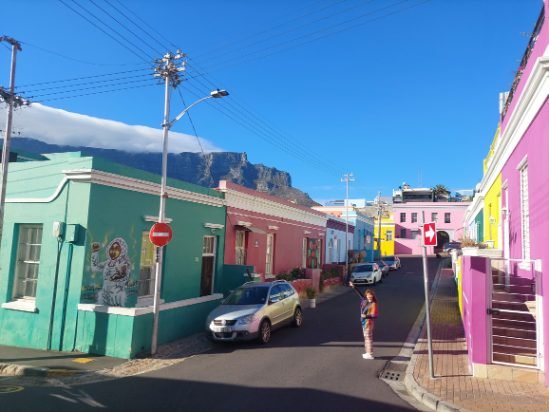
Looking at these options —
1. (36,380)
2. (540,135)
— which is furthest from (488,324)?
(36,380)

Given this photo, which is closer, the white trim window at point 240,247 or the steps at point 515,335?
the steps at point 515,335

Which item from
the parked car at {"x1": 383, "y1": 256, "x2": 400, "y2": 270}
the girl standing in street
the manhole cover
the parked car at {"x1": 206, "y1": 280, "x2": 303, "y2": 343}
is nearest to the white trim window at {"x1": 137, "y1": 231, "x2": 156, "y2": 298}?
the parked car at {"x1": 206, "y1": 280, "x2": 303, "y2": 343}

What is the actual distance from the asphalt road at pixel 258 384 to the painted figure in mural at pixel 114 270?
3.15m

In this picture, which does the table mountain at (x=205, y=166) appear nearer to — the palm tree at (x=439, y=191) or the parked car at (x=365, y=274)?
the palm tree at (x=439, y=191)

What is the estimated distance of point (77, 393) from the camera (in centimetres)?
765

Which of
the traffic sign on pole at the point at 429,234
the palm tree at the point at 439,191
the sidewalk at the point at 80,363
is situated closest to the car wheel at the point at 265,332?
the sidewalk at the point at 80,363

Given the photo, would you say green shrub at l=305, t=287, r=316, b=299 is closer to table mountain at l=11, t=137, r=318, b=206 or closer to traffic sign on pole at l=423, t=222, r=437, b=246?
→ traffic sign on pole at l=423, t=222, r=437, b=246

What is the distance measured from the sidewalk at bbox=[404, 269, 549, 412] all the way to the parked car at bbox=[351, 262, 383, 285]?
17.0 m

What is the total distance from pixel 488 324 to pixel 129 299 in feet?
30.7

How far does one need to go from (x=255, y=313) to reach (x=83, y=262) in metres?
4.66

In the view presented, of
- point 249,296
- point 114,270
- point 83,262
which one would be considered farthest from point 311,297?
point 83,262

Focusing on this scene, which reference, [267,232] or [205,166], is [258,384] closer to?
[267,232]

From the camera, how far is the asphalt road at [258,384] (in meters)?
6.89

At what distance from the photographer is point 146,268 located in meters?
13.5
